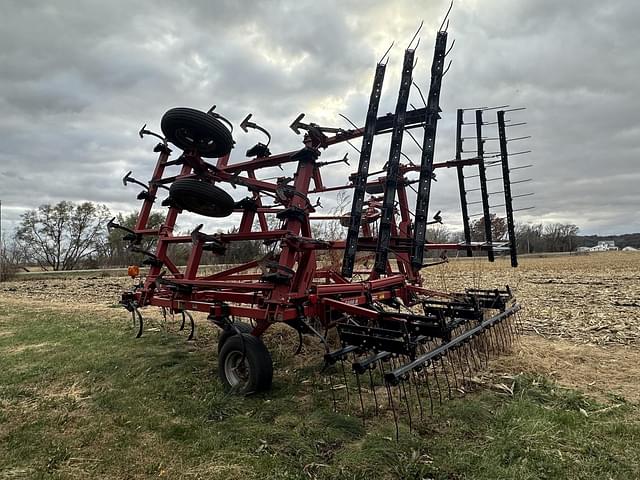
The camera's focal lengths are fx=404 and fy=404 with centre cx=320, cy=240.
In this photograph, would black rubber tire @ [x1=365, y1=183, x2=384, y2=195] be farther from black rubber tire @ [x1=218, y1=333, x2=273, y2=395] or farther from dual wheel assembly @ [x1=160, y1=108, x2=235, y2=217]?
black rubber tire @ [x1=218, y1=333, x2=273, y2=395]

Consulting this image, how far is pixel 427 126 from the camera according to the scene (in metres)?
4.24

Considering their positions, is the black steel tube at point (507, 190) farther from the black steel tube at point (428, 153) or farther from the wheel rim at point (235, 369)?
the wheel rim at point (235, 369)

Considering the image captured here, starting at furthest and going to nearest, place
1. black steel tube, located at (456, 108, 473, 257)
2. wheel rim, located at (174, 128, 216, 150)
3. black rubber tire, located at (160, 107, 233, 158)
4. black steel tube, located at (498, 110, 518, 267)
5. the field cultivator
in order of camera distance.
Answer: black steel tube, located at (456, 108, 473, 257) → black steel tube, located at (498, 110, 518, 267) → wheel rim, located at (174, 128, 216, 150) → black rubber tire, located at (160, 107, 233, 158) → the field cultivator

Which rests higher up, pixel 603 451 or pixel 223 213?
pixel 223 213

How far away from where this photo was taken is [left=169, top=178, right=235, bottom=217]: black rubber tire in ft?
14.7

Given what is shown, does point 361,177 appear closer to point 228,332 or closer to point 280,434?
point 228,332

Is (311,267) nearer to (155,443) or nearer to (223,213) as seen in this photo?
(223,213)

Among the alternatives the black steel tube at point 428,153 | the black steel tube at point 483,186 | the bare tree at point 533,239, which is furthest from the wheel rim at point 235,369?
the bare tree at point 533,239

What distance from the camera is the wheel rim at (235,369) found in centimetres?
441

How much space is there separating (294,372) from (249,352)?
3.57 feet

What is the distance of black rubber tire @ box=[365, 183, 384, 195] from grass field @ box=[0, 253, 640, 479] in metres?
3.08

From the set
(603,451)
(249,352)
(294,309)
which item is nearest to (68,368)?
(249,352)

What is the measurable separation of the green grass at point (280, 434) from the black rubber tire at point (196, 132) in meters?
2.78

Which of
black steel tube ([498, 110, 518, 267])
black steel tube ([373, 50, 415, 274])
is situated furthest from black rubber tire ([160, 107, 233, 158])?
black steel tube ([498, 110, 518, 267])
